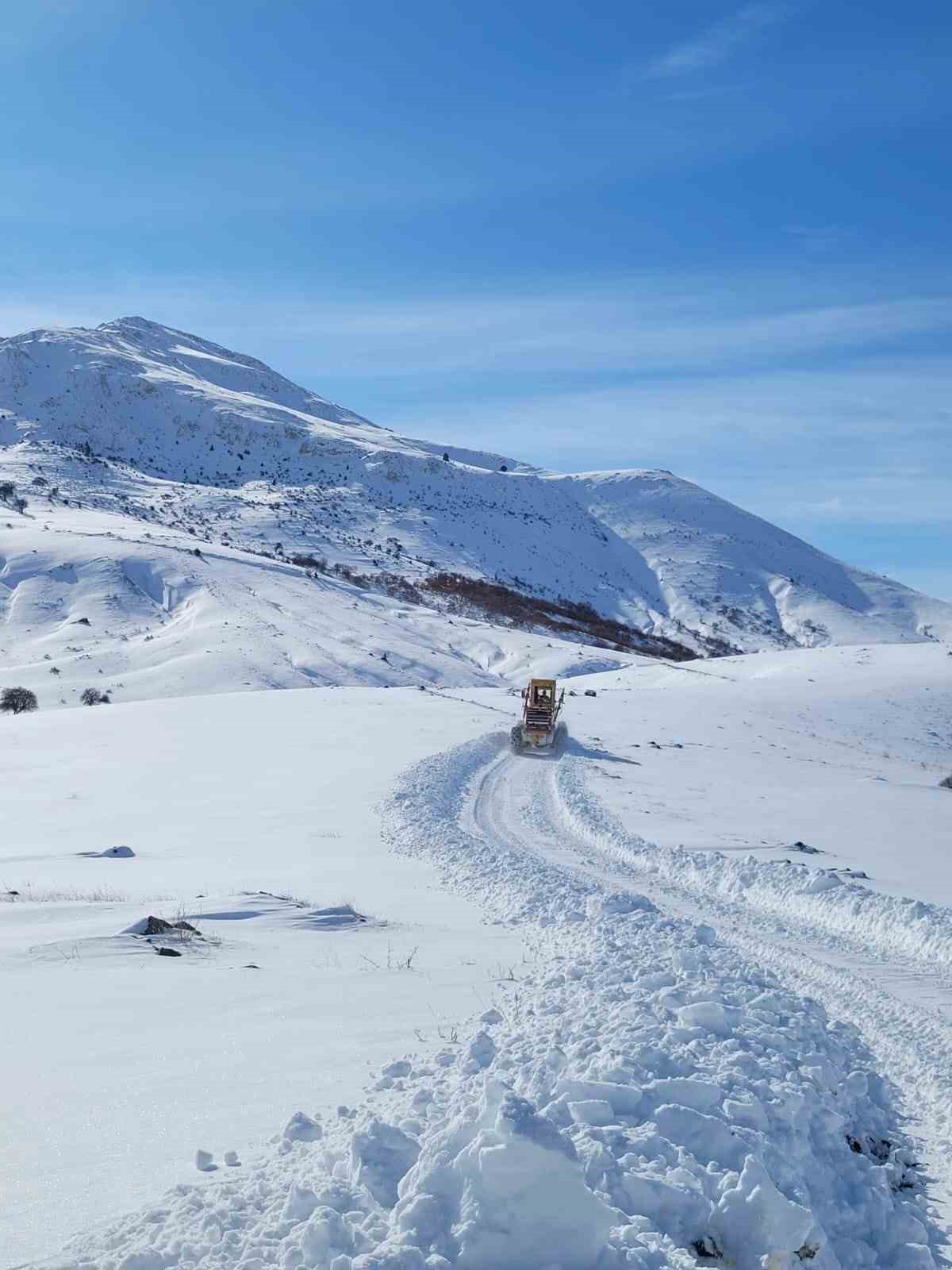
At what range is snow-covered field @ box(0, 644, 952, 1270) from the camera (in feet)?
16.0

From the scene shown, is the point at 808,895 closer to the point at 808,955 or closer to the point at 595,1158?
the point at 808,955

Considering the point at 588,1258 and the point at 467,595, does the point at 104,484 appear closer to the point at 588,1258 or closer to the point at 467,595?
the point at 467,595

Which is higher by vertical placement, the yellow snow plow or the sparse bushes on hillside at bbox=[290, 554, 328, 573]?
the sparse bushes on hillside at bbox=[290, 554, 328, 573]

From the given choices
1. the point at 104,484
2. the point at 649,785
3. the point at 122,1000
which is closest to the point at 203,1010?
the point at 122,1000

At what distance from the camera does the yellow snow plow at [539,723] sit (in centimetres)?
3469

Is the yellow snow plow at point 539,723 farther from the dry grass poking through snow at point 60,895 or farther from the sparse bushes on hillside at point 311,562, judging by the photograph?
the sparse bushes on hillside at point 311,562

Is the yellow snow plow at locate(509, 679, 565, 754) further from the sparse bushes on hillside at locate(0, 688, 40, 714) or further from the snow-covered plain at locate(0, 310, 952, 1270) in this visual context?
the sparse bushes on hillside at locate(0, 688, 40, 714)

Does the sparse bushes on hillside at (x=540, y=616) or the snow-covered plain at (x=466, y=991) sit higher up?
the sparse bushes on hillside at (x=540, y=616)

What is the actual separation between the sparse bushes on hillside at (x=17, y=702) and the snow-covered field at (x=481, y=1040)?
30.7m

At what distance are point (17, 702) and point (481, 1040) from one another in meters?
49.4

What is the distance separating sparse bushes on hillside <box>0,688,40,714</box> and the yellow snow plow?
26.7 meters

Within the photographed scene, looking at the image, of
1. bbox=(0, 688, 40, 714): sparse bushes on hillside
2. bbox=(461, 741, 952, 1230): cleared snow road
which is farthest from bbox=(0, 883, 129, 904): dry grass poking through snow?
bbox=(0, 688, 40, 714): sparse bushes on hillside

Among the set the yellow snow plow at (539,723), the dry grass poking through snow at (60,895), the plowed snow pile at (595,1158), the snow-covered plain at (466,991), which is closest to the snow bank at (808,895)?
the snow-covered plain at (466,991)

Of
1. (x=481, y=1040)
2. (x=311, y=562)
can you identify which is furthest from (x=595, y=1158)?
(x=311, y=562)
